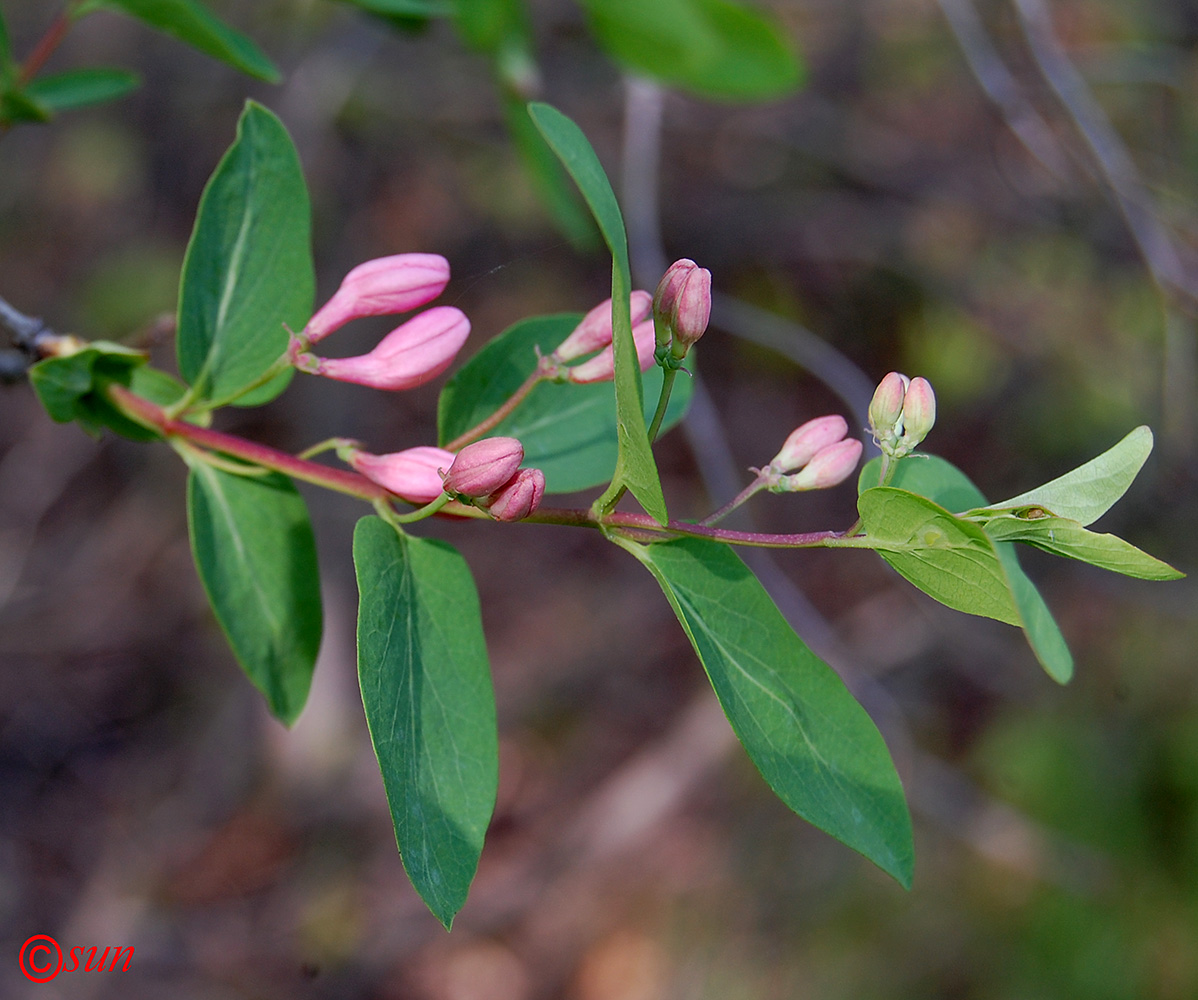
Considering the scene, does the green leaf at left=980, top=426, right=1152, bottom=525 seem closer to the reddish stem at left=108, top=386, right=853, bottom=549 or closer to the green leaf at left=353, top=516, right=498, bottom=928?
the reddish stem at left=108, top=386, right=853, bottom=549

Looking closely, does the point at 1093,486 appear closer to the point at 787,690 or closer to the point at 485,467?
the point at 787,690

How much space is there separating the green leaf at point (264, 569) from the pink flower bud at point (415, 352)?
0.21 meters

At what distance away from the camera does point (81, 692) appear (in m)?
4.11

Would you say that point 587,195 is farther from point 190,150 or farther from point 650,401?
point 190,150

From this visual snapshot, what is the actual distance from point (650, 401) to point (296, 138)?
3067 millimetres

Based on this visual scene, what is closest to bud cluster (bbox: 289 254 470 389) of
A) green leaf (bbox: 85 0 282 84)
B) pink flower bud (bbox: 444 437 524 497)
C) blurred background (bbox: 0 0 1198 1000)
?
pink flower bud (bbox: 444 437 524 497)

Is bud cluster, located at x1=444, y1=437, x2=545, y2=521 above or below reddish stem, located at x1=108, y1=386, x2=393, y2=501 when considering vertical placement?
above

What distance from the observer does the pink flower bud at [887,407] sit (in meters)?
0.98

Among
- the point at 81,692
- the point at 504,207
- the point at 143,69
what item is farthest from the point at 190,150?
the point at 81,692

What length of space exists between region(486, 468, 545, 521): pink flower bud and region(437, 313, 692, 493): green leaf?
0.30 m

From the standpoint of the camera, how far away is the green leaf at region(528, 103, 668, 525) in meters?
0.76

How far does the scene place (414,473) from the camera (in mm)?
1009

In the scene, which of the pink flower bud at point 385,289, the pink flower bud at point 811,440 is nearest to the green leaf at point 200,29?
the pink flower bud at point 385,289

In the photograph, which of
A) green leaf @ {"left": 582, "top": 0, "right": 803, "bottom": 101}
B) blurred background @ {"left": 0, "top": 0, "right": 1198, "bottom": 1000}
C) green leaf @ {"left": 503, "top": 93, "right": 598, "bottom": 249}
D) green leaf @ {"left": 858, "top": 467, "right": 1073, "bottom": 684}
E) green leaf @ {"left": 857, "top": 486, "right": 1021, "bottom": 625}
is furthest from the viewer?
blurred background @ {"left": 0, "top": 0, "right": 1198, "bottom": 1000}
